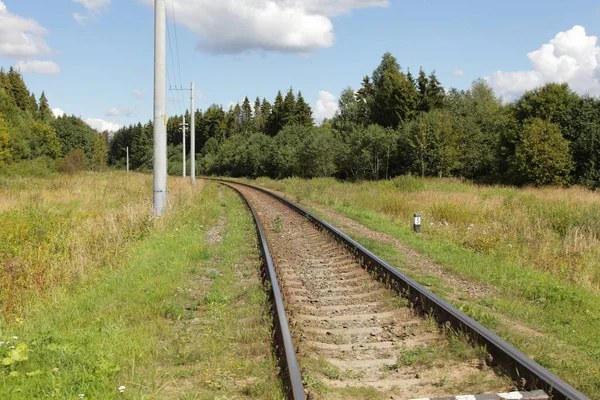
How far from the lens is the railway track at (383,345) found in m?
3.98

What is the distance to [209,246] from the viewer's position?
36.9 feet

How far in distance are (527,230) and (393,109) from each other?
158 feet

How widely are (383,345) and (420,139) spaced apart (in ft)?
136

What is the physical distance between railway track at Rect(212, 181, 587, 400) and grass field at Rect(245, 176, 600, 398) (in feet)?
1.63

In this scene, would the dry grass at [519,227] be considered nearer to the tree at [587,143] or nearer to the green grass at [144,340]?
the green grass at [144,340]

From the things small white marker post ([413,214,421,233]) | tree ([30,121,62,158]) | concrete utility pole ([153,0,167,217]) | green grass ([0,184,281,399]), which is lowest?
green grass ([0,184,281,399])

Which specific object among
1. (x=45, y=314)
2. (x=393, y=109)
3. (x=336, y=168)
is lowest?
(x=45, y=314)

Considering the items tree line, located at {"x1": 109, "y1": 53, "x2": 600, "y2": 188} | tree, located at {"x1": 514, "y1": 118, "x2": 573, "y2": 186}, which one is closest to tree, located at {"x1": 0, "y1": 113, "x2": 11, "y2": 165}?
tree line, located at {"x1": 109, "y1": 53, "x2": 600, "y2": 188}

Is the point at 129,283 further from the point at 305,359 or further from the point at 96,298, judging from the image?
the point at 305,359

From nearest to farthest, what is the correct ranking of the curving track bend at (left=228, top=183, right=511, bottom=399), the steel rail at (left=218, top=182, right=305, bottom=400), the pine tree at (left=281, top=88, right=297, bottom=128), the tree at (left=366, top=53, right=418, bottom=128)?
the steel rail at (left=218, top=182, right=305, bottom=400) < the curving track bend at (left=228, top=183, right=511, bottom=399) < the tree at (left=366, top=53, right=418, bottom=128) < the pine tree at (left=281, top=88, right=297, bottom=128)

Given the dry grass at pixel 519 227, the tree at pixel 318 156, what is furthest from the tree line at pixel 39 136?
the dry grass at pixel 519 227

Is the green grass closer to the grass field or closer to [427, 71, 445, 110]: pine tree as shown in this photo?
the grass field

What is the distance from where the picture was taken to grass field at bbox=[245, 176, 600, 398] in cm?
512

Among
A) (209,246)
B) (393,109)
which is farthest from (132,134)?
(209,246)
